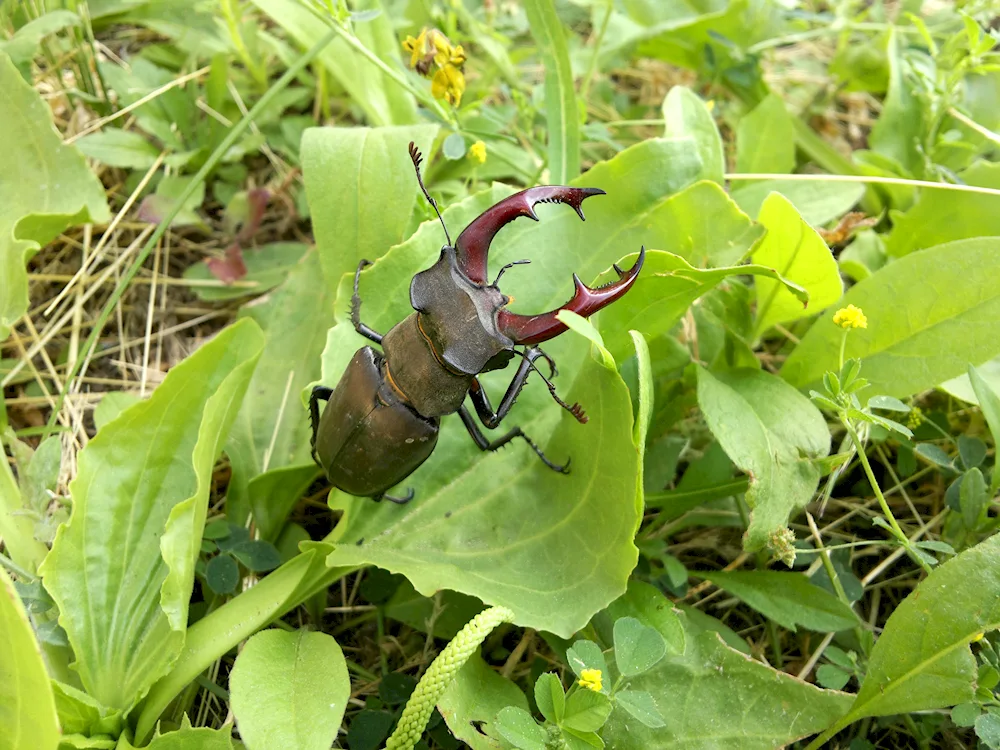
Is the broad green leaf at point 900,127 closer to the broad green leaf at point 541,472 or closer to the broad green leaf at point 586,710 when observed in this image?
the broad green leaf at point 541,472

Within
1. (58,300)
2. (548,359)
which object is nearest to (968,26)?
(548,359)

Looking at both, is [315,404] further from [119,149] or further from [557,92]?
[119,149]

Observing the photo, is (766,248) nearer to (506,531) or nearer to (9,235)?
(506,531)

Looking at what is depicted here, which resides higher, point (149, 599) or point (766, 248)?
point (766, 248)

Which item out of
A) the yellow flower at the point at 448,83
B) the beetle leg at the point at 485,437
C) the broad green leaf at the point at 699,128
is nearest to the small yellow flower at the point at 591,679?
the beetle leg at the point at 485,437

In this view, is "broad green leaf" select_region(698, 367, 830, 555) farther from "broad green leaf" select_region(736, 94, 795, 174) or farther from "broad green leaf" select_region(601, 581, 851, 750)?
"broad green leaf" select_region(736, 94, 795, 174)
